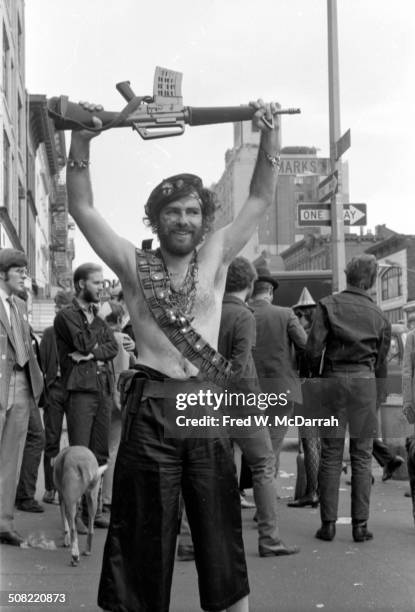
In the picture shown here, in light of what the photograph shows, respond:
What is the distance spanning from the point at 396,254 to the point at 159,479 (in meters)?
50.1

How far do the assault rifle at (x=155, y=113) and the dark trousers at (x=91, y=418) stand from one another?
3161mm

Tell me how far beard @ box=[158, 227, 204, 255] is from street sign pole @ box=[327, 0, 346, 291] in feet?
3.46

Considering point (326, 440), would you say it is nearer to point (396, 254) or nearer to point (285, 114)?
point (285, 114)

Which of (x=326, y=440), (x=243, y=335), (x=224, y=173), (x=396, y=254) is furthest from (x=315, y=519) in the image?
(x=396, y=254)

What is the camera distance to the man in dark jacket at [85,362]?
18.8 feet

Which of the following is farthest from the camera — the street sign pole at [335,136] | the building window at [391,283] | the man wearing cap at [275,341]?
the building window at [391,283]

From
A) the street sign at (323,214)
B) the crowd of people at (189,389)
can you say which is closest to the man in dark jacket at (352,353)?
the crowd of people at (189,389)

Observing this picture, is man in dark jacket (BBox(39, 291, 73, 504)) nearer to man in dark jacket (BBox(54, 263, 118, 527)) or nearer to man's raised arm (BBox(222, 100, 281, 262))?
man in dark jacket (BBox(54, 263, 118, 527))

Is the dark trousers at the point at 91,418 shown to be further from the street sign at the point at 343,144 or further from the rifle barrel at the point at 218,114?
the rifle barrel at the point at 218,114

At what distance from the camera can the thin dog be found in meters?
5.01

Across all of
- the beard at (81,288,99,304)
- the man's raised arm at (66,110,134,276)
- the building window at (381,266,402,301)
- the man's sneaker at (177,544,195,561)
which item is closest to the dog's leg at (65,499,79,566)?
the man's sneaker at (177,544,195,561)

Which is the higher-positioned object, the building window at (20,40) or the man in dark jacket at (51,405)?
the building window at (20,40)

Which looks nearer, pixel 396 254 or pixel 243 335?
pixel 243 335

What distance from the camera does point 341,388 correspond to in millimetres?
4301
